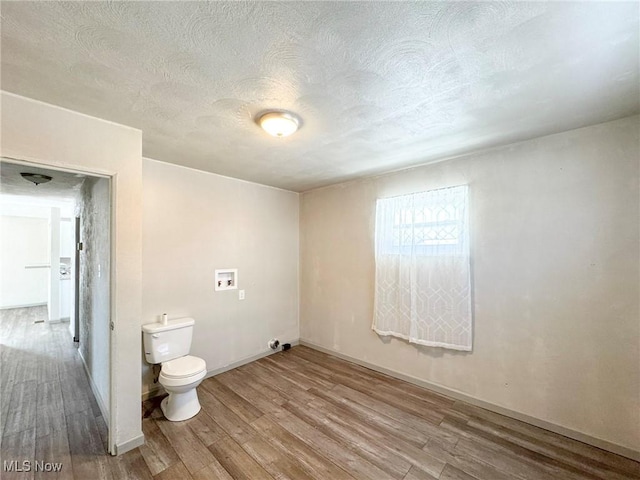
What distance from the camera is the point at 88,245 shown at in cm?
298

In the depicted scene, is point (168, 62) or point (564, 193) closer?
point (168, 62)

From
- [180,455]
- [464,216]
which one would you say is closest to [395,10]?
[464,216]

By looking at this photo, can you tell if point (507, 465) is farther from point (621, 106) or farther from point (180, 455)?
point (621, 106)

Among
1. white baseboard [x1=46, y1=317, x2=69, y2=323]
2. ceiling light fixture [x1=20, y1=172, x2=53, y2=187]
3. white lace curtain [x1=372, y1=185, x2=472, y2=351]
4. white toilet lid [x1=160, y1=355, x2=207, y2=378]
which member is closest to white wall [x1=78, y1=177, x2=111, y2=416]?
ceiling light fixture [x1=20, y1=172, x2=53, y2=187]

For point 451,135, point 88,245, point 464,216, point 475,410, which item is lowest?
point 475,410

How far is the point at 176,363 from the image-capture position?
248 centimetres

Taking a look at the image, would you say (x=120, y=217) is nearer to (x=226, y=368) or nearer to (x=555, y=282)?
(x=226, y=368)

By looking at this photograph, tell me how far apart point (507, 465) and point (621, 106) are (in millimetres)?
2574

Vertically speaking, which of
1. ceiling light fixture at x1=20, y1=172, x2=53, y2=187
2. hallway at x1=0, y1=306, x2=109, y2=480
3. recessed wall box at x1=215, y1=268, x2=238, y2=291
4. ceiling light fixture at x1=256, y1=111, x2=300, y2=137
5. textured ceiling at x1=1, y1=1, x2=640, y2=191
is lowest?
hallway at x1=0, y1=306, x2=109, y2=480

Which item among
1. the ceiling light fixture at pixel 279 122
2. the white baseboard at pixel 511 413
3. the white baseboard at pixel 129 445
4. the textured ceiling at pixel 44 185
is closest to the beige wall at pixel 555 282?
the white baseboard at pixel 511 413

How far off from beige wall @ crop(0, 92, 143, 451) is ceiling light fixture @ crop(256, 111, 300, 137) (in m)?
1.04

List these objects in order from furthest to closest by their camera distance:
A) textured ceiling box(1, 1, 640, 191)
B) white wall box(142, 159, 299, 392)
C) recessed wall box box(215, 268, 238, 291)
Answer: recessed wall box box(215, 268, 238, 291)
white wall box(142, 159, 299, 392)
textured ceiling box(1, 1, 640, 191)

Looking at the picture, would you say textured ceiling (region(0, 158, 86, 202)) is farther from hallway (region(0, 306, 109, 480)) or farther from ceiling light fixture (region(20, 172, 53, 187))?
hallway (region(0, 306, 109, 480))

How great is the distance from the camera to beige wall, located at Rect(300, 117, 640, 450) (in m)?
1.90
